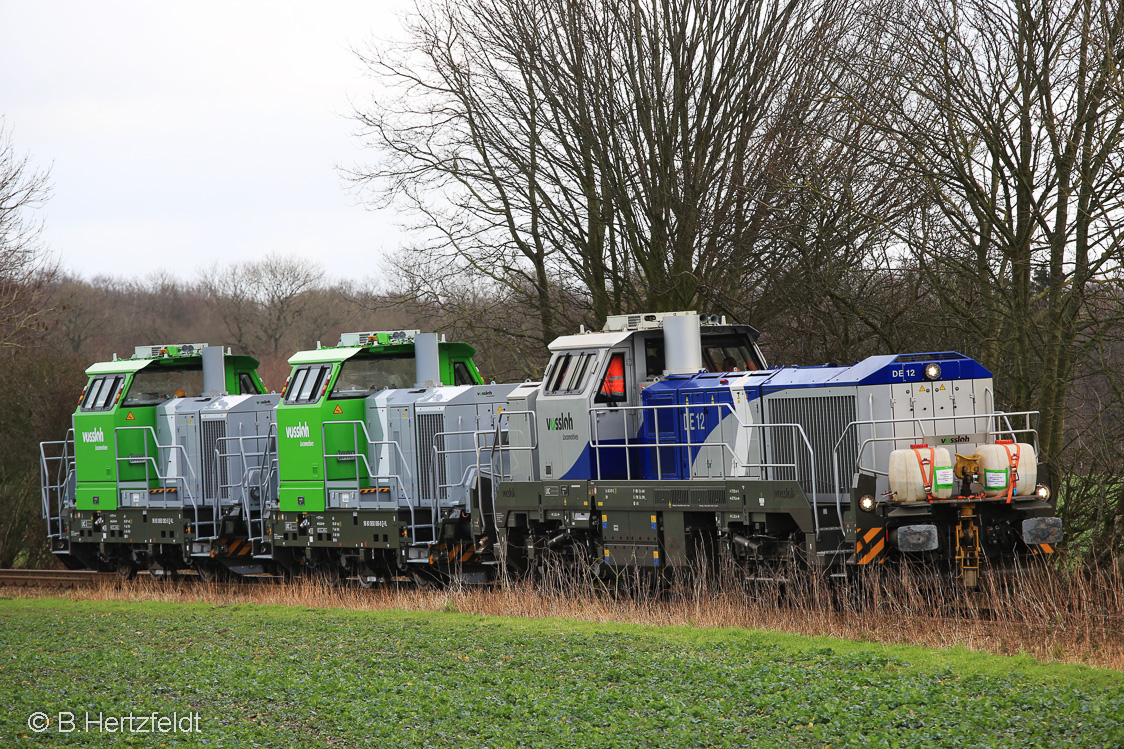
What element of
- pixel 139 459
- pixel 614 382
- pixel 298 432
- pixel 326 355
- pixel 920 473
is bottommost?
pixel 920 473

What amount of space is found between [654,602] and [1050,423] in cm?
546

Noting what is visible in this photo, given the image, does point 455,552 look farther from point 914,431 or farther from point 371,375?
point 914,431

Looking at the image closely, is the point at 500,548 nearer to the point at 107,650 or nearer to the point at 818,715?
the point at 107,650

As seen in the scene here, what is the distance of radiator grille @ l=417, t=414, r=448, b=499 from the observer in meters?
16.2

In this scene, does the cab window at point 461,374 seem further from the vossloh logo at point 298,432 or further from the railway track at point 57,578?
the railway track at point 57,578

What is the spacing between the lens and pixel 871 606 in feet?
37.8

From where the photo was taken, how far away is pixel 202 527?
18.7 meters

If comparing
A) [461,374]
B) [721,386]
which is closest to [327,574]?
[461,374]

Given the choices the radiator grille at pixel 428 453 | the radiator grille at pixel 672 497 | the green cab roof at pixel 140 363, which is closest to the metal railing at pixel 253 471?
the green cab roof at pixel 140 363

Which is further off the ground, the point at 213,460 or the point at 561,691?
the point at 213,460

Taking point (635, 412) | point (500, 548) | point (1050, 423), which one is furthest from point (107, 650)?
point (1050, 423)

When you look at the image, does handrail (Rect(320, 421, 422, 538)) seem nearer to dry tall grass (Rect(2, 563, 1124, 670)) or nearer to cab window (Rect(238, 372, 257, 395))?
dry tall grass (Rect(2, 563, 1124, 670))

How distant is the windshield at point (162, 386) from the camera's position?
764 inches

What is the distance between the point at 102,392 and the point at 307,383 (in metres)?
4.94
